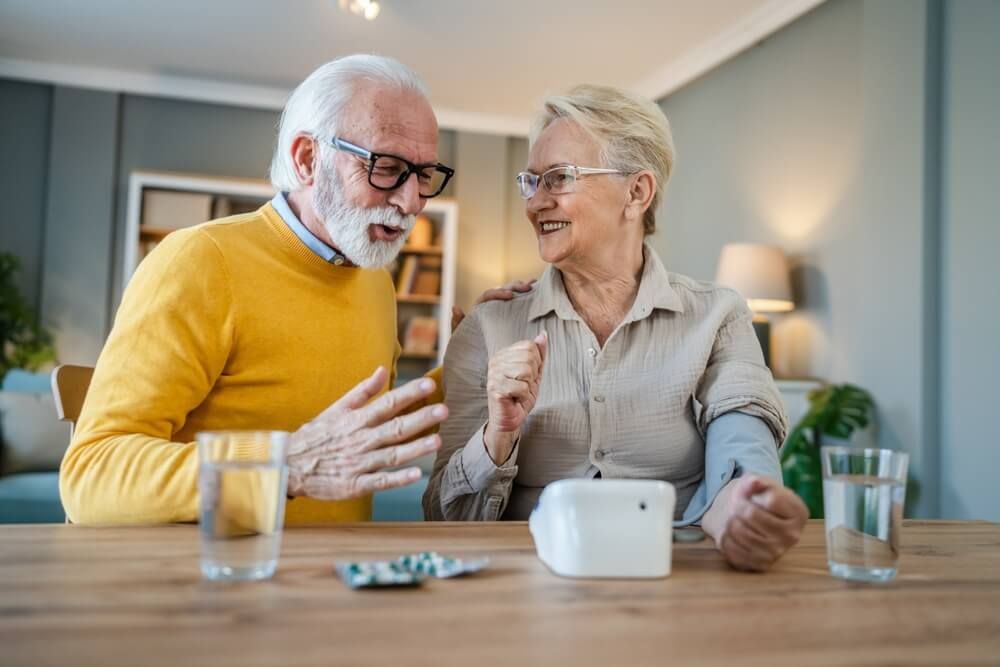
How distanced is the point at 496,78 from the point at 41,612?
557 cm

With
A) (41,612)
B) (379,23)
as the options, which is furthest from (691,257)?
(41,612)

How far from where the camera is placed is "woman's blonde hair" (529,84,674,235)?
1.69m

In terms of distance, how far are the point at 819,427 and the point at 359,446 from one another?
9.97 feet

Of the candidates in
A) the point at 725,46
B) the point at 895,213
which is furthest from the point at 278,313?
the point at 725,46

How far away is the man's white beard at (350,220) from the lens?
154 cm

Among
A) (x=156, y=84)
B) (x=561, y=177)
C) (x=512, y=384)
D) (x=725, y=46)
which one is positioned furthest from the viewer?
(x=156, y=84)

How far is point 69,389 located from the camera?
4.84 feet

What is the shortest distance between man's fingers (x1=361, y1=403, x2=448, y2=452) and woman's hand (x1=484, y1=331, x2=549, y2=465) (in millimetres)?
255

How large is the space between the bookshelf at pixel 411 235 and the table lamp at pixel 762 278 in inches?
108

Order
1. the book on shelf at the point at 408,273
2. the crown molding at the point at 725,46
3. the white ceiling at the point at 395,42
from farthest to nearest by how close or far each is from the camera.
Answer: the book on shelf at the point at 408,273, the white ceiling at the point at 395,42, the crown molding at the point at 725,46

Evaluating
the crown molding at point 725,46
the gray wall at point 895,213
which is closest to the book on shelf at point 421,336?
the crown molding at point 725,46

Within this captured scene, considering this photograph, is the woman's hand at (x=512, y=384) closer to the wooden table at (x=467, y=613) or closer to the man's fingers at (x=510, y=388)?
the man's fingers at (x=510, y=388)

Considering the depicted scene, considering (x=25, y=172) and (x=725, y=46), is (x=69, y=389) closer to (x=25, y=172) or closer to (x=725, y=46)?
(x=725, y=46)

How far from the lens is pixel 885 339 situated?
354 centimetres
